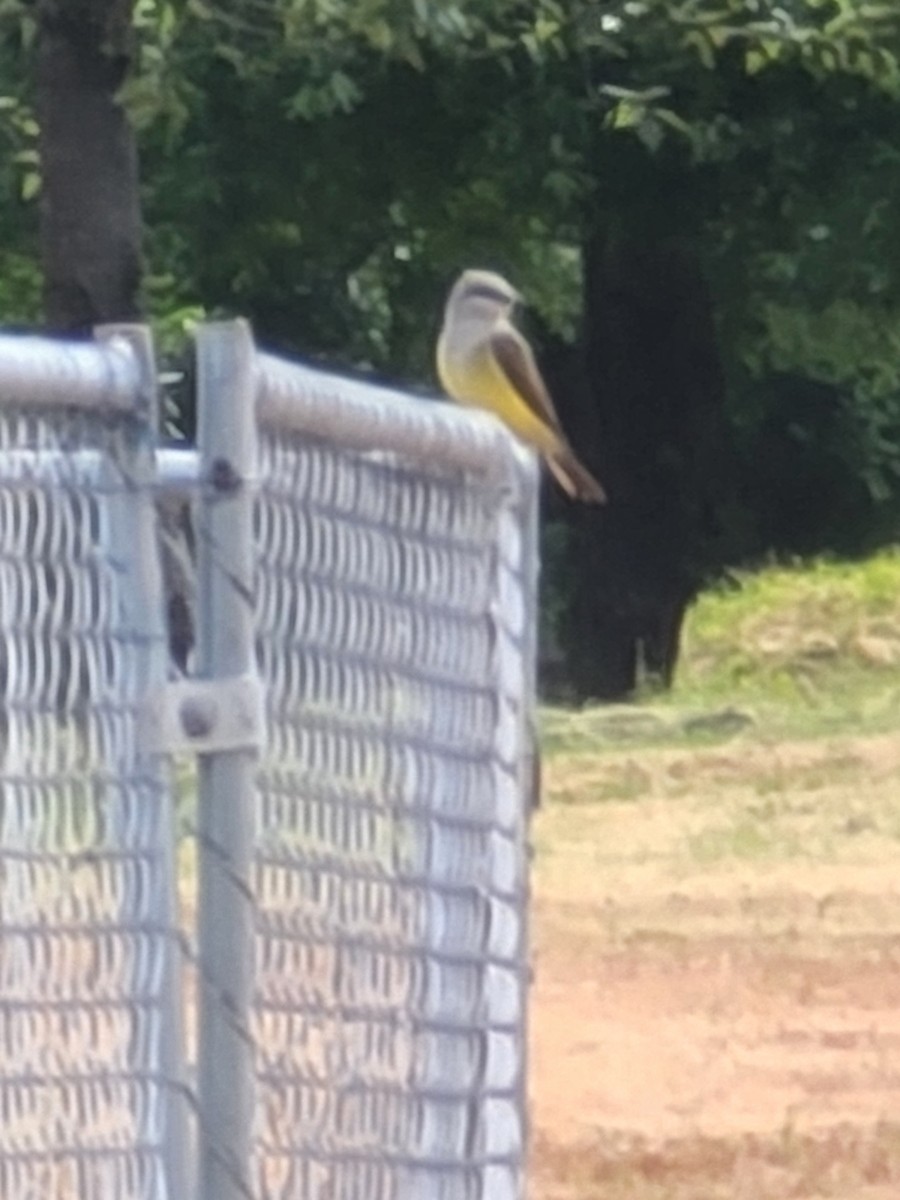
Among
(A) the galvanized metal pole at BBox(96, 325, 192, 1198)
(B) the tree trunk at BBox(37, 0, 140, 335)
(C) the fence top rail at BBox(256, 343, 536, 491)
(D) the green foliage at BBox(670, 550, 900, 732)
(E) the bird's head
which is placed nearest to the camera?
(A) the galvanized metal pole at BBox(96, 325, 192, 1198)

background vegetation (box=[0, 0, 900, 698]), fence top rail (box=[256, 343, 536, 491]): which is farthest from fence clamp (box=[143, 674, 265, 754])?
background vegetation (box=[0, 0, 900, 698])

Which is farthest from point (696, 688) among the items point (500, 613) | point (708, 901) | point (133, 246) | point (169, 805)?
point (169, 805)

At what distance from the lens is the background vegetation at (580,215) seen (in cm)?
1927

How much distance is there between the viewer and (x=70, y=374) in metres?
3.44

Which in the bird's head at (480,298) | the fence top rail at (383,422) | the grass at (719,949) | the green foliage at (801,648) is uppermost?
the fence top rail at (383,422)

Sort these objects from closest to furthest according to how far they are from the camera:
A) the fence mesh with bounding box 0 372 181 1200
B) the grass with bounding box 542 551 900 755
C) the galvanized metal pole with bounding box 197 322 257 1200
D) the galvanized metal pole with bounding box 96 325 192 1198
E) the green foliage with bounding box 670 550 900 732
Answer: the fence mesh with bounding box 0 372 181 1200, the galvanized metal pole with bounding box 96 325 192 1198, the galvanized metal pole with bounding box 197 322 257 1200, the grass with bounding box 542 551 900 755, the green foliage with bounding box 670 550 900 732

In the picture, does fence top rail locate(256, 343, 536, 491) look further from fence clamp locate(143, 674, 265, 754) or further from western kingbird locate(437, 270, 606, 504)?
western kingbird locate(437, 270, 606, 504)

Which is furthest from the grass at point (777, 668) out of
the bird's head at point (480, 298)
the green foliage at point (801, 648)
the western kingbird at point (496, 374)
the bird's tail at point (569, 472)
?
the western kingbird at point (496, 374)

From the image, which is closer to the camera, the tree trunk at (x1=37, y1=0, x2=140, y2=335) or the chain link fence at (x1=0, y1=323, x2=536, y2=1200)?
the chain link fence at (x1=0, y1=323, x2=536, y2=1200)

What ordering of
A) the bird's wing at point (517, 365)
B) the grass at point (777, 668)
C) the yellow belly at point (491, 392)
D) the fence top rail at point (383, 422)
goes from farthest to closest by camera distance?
the grass at point (777, 668) → the bird's wing at point (517, 365) → the yellow belly at point (491, 392) → the fence top rail at point (383, 422)

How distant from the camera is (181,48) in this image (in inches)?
757

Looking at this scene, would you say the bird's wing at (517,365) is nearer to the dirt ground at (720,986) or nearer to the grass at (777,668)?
the dirt ground at (720,986)

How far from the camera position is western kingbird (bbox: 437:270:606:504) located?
8992 mm

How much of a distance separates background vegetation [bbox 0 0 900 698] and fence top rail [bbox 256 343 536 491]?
37.9ft
